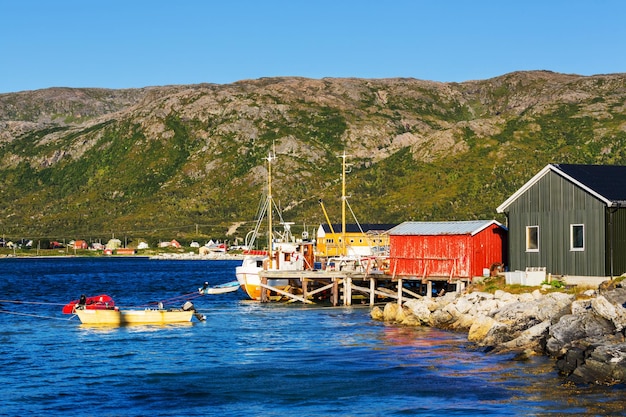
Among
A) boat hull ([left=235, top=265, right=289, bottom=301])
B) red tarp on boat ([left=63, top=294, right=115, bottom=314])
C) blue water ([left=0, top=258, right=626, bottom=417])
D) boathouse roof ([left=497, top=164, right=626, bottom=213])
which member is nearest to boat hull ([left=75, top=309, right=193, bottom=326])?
red tarp on boat ([left=63, top=294, right=115, bottom=314])

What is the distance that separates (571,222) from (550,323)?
13869 millimetres

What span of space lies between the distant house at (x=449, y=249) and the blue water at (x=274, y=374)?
Answer: 643cm

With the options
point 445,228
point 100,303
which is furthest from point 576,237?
point 100,303

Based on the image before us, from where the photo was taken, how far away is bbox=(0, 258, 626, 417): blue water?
3197 cm

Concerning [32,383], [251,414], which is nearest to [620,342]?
[251,414]

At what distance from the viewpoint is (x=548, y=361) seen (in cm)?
3800

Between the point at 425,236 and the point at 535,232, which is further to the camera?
the point at 425,236

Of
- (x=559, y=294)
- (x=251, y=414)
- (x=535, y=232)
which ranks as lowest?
(x=251, y=414)

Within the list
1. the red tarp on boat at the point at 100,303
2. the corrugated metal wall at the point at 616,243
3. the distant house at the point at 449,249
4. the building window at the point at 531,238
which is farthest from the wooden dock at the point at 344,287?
the red tarp on boat at the point at 100,303

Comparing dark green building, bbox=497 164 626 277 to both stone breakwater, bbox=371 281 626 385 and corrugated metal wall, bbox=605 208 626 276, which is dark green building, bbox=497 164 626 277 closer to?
corrugated metal wall, bbox=605 208 626 276

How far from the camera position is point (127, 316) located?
191 feet

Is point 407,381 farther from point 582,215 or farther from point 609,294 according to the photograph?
point 582,215

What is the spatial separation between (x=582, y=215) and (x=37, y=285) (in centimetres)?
8406

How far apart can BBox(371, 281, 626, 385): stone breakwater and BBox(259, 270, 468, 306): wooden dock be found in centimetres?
997
